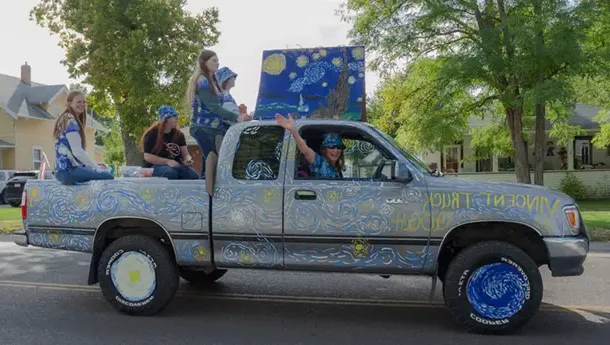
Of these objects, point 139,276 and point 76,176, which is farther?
point 76,176

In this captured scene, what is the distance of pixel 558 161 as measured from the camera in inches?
1152

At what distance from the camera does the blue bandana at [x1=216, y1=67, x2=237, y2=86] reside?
627cm

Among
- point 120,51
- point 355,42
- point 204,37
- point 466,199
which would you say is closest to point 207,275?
point 466,199

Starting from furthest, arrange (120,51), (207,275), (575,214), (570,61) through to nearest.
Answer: (120,51)
(570,61)
(207,275)
(575,214)

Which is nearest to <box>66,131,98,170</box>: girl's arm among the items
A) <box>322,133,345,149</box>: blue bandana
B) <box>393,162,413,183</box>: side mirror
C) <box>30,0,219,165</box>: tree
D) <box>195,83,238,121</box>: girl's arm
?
<box>195,83,238,121</box>: girl's arm

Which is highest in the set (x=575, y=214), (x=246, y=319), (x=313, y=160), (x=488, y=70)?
(x=488, y=70)

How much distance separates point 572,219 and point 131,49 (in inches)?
904

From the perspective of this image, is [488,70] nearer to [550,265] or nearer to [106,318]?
[550,265]

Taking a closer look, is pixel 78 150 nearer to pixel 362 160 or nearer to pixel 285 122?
pixel 285 122

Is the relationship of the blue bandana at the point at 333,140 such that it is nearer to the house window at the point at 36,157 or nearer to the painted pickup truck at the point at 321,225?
the painted pickup truck at the point at 321,225

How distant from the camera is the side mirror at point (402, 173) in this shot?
16.2 feet

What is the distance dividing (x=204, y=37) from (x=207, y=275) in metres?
22.3

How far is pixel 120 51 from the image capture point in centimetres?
2473

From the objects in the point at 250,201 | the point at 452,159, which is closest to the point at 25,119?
the point at 452,159
